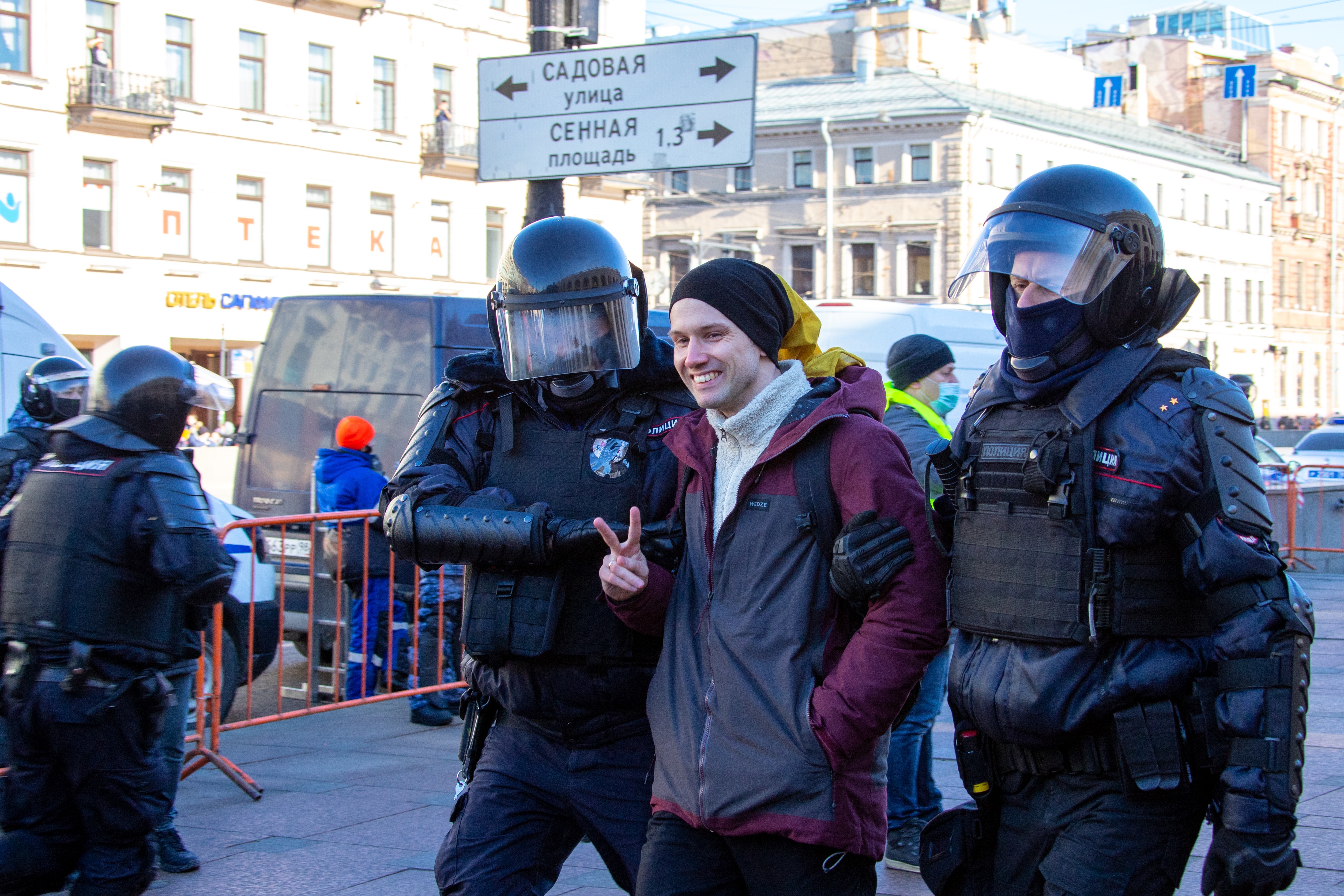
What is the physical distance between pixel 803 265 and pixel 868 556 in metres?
53.0

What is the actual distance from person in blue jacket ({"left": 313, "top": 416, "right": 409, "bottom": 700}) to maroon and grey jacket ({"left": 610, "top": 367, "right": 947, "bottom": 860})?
498cm

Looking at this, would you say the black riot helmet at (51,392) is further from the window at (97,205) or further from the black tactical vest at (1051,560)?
the window at (97,205)

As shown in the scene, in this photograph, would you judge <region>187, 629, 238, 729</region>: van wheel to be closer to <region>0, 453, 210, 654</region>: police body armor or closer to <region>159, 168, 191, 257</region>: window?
<region>0, 453, 210, 654</region>: police body armor

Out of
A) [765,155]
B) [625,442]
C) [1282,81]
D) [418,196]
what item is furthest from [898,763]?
[1282,81]

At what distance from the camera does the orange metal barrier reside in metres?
6.56

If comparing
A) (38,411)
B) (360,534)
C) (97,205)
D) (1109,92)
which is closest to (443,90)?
(97,205)

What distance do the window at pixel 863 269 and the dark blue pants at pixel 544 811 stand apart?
5127 centimetres

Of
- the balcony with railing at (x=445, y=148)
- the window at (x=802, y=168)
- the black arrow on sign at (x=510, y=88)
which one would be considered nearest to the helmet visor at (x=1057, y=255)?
the black arrow on sign at (x=510, y=88)

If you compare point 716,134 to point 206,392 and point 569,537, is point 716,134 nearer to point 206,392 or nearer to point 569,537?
point 206,392

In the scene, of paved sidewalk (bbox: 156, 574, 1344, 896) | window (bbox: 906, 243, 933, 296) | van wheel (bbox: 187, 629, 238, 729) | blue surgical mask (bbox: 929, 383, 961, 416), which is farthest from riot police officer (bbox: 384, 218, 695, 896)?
window (bbox: 906, 243, 933, 296)

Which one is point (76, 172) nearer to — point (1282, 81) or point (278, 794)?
point (278, 794)

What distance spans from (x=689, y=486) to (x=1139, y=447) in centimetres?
93

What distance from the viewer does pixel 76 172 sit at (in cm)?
2834

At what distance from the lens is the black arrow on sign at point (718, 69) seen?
5918 millimetres
